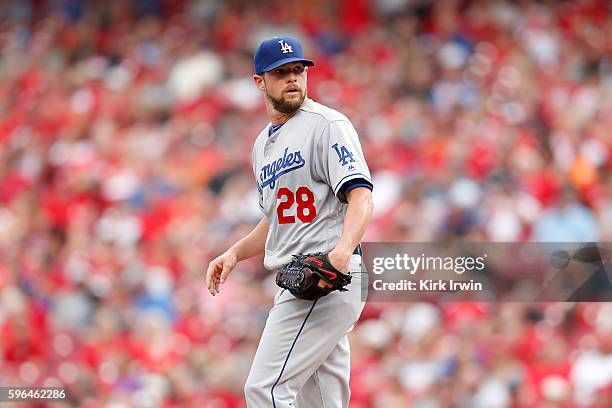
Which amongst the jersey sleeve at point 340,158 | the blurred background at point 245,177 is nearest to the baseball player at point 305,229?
the jersey sleeve at point 340,158

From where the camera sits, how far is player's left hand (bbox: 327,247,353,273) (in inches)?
126

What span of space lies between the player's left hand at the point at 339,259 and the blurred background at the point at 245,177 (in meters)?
3.43

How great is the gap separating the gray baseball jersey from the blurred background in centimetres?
319

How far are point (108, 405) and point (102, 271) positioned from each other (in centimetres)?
155

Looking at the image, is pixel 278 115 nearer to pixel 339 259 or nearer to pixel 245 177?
pixel 339 259

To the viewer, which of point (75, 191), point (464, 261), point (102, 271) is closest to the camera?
point (464, 261)

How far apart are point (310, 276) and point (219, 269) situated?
718 millimetres

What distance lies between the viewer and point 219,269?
3.88 m

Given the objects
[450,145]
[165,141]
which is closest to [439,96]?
[450,145]

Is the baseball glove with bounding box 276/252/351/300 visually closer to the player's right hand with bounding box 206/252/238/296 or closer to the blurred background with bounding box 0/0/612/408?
the player's right hand with bounding box 206/252/238/296

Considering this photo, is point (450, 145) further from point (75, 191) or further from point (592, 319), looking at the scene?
point (75, 191)

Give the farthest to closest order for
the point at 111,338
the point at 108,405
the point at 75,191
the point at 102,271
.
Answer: the point at 75,191 < the point at 102,271 < the point at 111,338 < the point at 108,405

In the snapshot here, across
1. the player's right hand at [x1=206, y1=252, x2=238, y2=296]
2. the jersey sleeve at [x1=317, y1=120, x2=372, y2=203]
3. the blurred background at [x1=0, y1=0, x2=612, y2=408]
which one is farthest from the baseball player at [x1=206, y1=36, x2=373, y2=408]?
the blurred background at [x1=0, y1=0, x2=612, y2=408]

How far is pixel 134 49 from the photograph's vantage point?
9.86 meters
